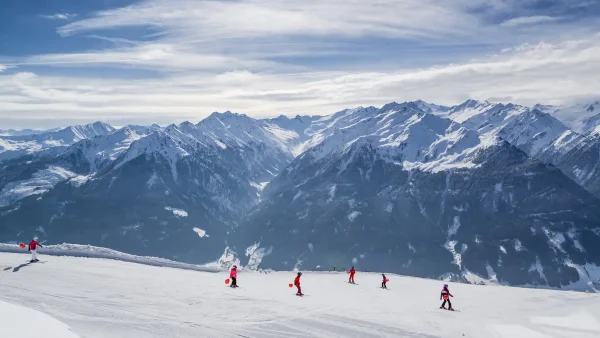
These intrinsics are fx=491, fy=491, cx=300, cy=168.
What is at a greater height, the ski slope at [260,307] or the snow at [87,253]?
the snow at [87,253]

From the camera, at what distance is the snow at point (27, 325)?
679 inches

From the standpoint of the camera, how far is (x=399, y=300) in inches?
1859

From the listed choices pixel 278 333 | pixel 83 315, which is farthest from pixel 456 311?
pixel 83 315

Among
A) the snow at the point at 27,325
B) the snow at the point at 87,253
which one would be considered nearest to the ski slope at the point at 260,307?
the snow at the point at 27,325

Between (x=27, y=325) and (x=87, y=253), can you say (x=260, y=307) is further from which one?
(x=87, y=253)

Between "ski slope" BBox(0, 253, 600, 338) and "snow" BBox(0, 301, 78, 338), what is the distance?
4.10 m

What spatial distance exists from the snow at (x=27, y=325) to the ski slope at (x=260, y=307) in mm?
4098

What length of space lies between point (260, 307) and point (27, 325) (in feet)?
64.8

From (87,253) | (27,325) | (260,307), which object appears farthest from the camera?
(87,253)

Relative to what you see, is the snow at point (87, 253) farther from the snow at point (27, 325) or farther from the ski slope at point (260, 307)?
the snow at point (27, 325)

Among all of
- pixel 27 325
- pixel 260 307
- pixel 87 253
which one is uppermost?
pixel 87 253

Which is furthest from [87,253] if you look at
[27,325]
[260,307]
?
[27,325]

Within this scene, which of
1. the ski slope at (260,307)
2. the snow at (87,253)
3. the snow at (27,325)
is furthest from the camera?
the snow at (87,253)

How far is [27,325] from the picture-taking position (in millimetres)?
18531
